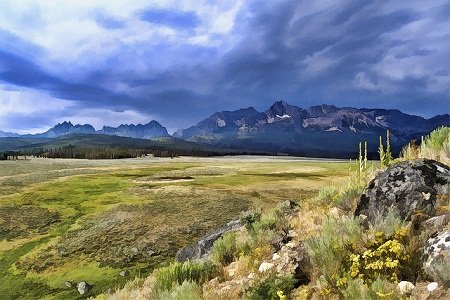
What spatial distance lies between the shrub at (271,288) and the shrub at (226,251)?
3716 millimetres

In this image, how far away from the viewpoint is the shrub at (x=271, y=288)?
8000 millimetres

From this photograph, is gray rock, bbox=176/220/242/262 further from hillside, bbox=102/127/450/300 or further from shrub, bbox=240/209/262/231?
hillside, bbox=102/127/450/300

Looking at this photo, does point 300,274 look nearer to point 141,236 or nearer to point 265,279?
point 265,279

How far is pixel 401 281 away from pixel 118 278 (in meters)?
18.9

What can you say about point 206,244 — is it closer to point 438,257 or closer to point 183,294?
point 183,294

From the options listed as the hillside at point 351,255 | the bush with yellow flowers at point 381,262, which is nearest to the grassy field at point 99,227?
the hillside at point 351,255

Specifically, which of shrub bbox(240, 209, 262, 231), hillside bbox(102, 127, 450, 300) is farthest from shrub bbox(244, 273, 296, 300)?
shrub bbox(240, 209, 262, 231)

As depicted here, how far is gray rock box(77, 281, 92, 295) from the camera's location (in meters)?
21.6

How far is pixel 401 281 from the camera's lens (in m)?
7.44

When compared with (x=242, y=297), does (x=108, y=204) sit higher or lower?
lower

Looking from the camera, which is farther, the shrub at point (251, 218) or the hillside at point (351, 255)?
the shrub at point (251, 218)

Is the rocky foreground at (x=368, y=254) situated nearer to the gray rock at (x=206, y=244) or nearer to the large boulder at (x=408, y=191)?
the large boulder at (x=408, y=191)

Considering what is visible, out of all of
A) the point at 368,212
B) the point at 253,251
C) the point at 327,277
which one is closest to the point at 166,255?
the point at 253,251

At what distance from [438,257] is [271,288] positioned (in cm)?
317
